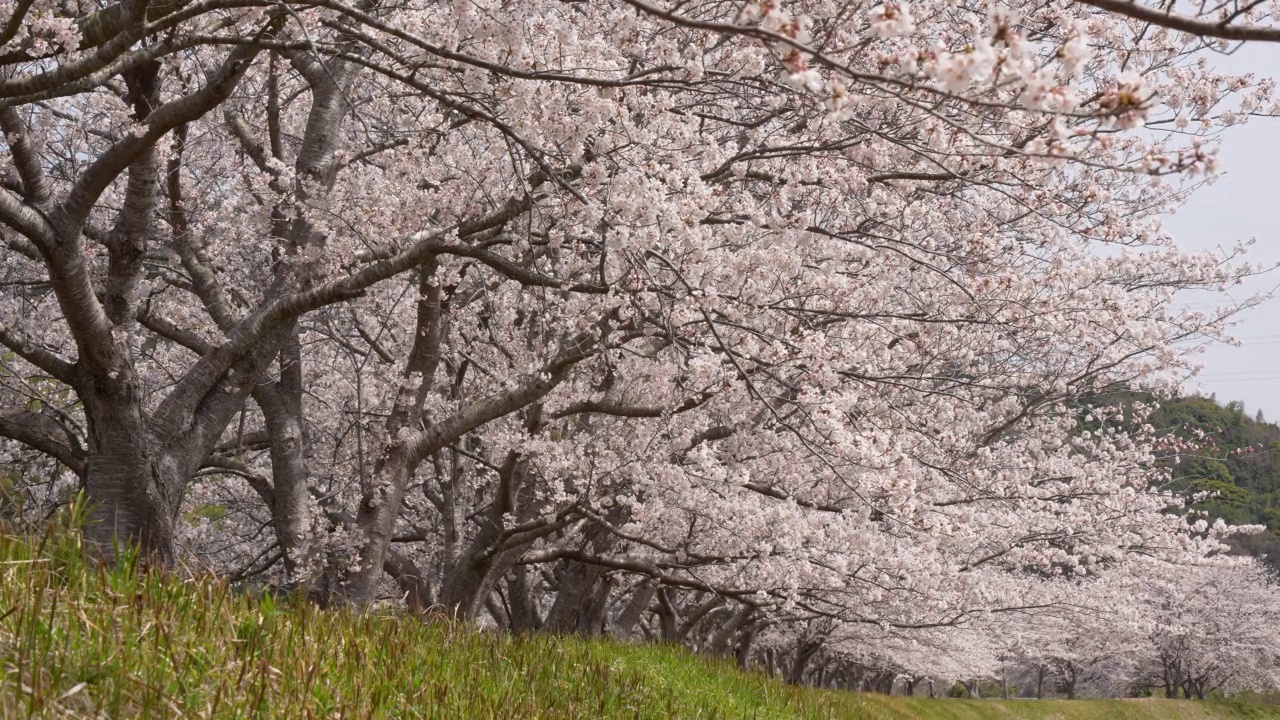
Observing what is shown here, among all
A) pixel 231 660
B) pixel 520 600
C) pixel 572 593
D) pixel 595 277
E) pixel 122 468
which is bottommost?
pixel 231 660

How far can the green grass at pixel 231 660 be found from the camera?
2.88 m

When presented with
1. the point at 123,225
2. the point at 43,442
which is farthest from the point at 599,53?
the point at 43,442

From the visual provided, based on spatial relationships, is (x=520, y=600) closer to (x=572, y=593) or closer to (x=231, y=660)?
(x=572, y=593)

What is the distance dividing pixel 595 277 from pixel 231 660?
21.2 feet

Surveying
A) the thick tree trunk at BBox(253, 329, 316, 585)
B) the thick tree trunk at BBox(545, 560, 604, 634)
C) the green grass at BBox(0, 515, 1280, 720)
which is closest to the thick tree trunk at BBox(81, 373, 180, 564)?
the thick tree trunk at BBox(253, 329, 316, 585)

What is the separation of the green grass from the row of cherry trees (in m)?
0.86

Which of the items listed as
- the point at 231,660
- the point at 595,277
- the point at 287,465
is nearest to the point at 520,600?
the point at 287,465

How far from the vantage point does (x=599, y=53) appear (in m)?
6.51

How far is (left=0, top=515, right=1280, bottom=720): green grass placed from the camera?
2.88m

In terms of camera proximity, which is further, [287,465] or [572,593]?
[572,593]

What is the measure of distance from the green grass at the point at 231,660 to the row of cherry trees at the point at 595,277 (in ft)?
2.82

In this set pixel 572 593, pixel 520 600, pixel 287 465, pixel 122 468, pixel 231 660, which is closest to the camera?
pixel 231 660

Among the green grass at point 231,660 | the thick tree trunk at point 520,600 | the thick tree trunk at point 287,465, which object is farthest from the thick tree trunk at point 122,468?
the thick tree trunk at point 520,600

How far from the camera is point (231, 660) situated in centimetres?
340
